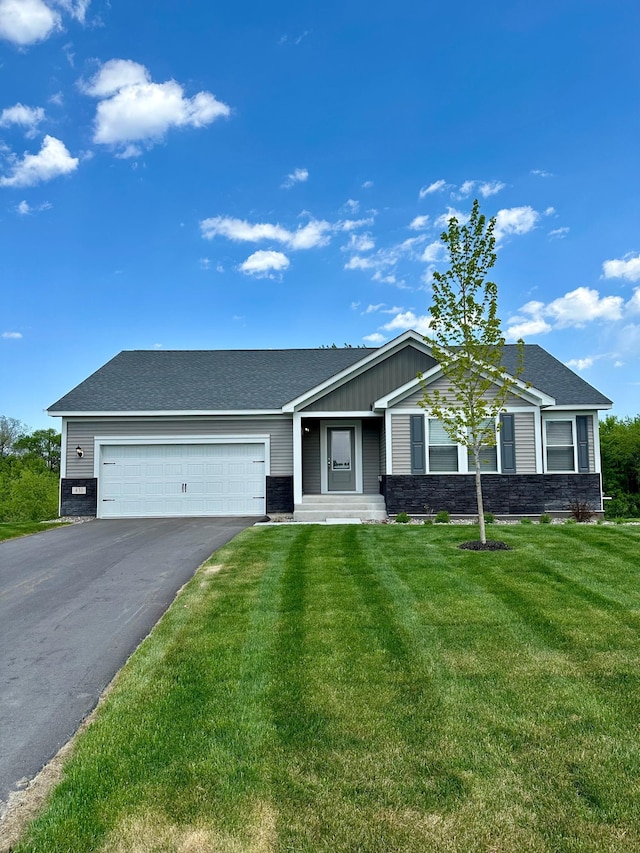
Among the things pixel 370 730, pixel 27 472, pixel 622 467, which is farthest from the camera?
pixel 27 472

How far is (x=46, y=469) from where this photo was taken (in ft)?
132

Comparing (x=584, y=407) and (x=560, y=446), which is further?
(x=560, y=446)

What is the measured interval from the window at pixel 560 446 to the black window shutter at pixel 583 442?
0.60ft

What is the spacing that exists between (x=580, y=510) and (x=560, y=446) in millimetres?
1901

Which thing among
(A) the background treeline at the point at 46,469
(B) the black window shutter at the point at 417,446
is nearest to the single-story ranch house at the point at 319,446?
(B) the black window shutter at the point at 417,446

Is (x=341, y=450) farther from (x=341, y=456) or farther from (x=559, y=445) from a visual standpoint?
(x=559, y=445)

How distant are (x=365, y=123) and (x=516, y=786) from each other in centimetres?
1937

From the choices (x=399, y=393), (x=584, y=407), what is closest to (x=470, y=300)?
(x=399, y=393)

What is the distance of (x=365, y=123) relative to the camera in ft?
57.7

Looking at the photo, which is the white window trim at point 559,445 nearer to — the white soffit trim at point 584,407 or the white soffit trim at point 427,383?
the white soffit trim at point 584,407

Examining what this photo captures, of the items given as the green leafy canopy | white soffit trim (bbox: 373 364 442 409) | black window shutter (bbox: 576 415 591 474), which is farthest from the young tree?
black window shutter (bbox: 576 415 591 474)

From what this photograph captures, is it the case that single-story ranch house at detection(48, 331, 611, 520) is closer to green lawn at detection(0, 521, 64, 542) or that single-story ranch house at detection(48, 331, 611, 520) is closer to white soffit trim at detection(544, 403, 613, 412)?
white soffit trim at detection(544, 403, 613, 412)

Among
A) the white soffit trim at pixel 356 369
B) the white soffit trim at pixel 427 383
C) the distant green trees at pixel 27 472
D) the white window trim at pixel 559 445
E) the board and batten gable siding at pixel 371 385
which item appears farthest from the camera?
the distant green trees at pixel 27 472

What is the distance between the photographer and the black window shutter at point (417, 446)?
13984mm
